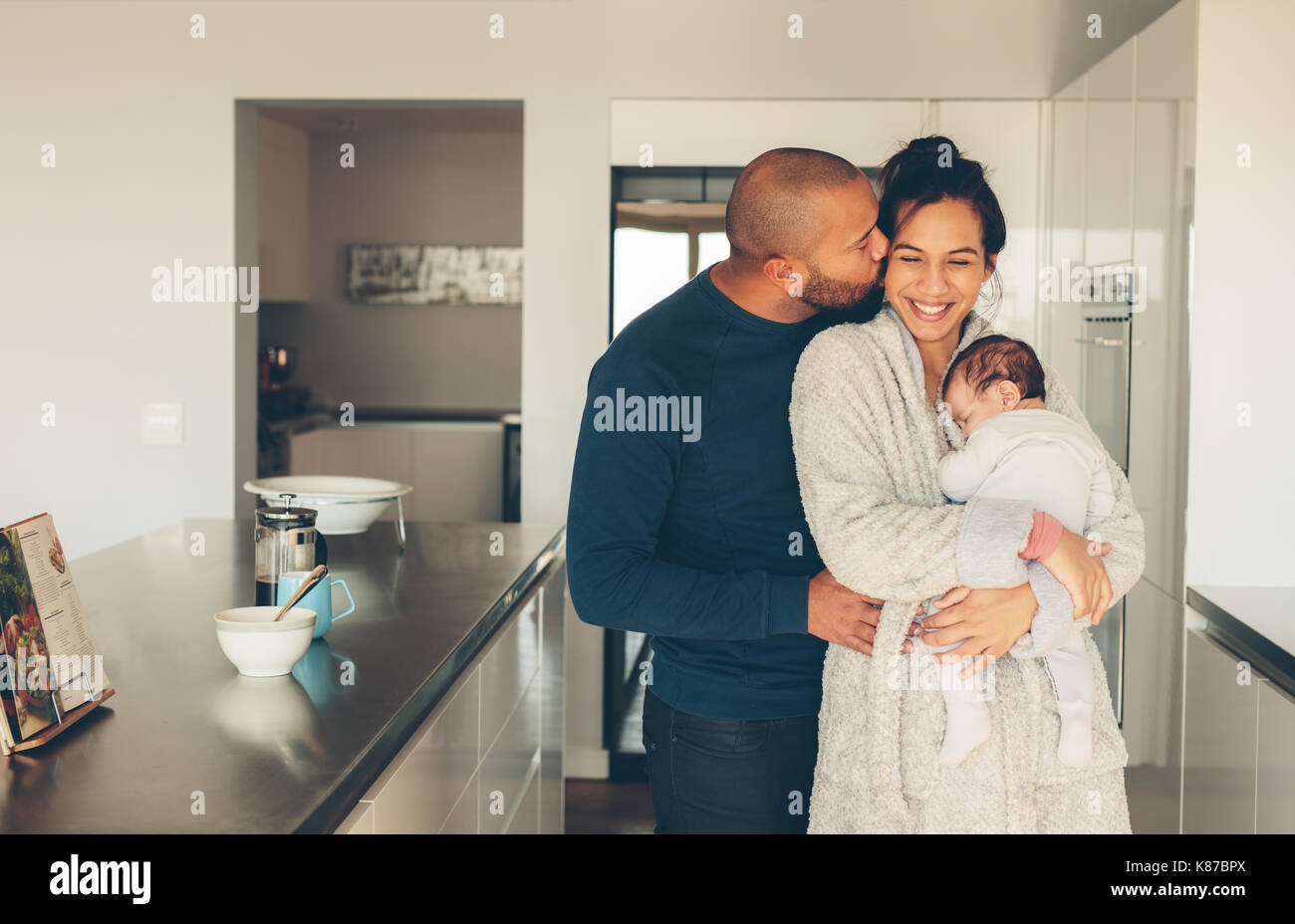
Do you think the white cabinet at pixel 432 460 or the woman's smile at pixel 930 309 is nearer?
the woman's smile at pixel 930 309

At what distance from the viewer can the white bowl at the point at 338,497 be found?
8.36 feet

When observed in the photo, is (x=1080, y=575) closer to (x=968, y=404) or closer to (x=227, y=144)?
(x=968, y=404)

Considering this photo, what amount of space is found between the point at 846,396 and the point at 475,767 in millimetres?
976

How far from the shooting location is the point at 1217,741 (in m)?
2.33

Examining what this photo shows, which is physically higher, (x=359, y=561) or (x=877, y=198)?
(x=877, y=198)

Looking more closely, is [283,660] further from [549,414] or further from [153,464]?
[153,464]

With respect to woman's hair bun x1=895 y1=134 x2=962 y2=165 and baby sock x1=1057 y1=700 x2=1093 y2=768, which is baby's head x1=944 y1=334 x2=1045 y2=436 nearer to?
woman's hair bun x1=895 y1=134 x2=962 y2=165

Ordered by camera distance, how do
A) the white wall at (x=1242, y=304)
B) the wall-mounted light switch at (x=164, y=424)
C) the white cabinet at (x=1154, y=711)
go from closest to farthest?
the white wall at (x=1242, y=304) → the white cabinet at (x=1154, y=711) → the wall-mounted light switch at (x=164, y=424)

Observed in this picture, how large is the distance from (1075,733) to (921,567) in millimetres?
300

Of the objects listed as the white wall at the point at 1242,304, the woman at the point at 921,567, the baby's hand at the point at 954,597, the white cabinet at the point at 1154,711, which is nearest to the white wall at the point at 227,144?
the white wall at the point at 1242,304

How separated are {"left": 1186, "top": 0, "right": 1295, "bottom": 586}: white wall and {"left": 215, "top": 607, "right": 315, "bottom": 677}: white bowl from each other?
5.87ft

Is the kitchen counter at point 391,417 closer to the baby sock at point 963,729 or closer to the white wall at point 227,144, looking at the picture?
the white wall at point 227,144

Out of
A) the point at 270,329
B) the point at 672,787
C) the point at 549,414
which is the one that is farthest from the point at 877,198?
the point at 270,329

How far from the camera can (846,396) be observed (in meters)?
1.41
